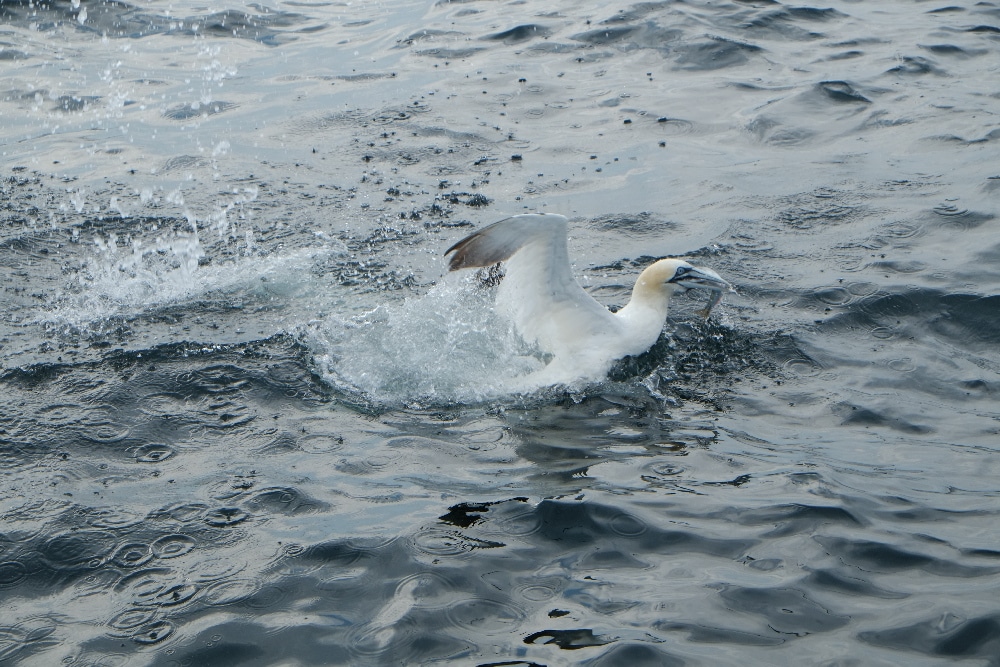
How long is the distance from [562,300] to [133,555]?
3415 mm

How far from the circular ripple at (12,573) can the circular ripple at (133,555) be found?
0.40 metres

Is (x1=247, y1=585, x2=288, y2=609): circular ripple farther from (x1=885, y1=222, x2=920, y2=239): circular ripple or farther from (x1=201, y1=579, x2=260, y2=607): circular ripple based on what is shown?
(x1=885, y1=222, x2=920, y2=239): circular ripple

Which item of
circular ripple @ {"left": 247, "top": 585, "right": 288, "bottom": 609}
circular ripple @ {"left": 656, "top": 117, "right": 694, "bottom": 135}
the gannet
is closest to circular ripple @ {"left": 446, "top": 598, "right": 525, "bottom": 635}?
A: circular ripple @ {"left": 247, "top": 585, "right": 288, "bottom": 609}

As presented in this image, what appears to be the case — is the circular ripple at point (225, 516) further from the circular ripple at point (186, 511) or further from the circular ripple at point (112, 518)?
the circular ripple at point (112, 518)

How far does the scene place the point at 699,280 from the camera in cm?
757

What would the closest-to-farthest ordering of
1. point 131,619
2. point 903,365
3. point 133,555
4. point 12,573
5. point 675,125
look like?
point 131,619
point 12,573
point 133,555
point 903,365
point 675,125

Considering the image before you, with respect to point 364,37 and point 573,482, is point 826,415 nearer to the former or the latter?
point 573,482

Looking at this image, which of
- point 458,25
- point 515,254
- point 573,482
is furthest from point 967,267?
point 458,25

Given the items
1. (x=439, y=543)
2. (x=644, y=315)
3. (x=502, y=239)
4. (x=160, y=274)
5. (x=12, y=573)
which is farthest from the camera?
(x=160, y=274)

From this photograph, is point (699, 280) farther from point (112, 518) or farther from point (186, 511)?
point (112, 518)

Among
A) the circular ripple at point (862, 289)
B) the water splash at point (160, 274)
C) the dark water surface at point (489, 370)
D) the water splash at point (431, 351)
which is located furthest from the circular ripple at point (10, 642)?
the circular ripple at point (862, 289)

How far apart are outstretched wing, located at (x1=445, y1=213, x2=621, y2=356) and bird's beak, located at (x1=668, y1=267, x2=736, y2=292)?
57 centimetres

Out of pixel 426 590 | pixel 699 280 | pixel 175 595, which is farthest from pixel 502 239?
pixel 175 595

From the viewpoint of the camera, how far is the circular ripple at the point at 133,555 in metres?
5.02
